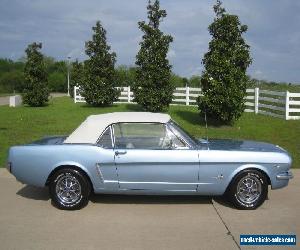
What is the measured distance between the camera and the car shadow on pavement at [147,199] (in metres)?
6.93

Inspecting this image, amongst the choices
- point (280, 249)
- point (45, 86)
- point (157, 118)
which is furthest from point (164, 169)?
point (45, 86)

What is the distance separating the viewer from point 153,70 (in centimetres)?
1931

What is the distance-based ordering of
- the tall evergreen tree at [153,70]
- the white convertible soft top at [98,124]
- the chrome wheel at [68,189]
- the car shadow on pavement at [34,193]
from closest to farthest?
the chrome wheel at [68,189], the white convertible soft top at [98,124], the car shadow on pavement at [34,193], the tall evergreen tree at [153,70]

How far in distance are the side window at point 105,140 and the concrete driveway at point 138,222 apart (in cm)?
94

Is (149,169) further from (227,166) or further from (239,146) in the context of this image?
(239,146)

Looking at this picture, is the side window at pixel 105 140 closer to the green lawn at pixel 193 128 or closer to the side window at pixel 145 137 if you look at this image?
the side window at pixel 145 137

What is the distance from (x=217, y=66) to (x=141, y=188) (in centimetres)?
960

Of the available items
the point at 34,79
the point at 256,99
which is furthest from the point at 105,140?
the point at 34,79

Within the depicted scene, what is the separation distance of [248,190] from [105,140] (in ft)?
7.42

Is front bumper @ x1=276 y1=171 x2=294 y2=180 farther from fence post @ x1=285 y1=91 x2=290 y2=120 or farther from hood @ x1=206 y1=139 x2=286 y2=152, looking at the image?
fence post @ x1=285 y1=91 x2=290 y2=120

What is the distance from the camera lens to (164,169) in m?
6.42

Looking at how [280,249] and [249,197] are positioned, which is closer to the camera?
[280,249]

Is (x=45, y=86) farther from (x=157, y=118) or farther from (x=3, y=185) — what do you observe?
(x=157, y=118)

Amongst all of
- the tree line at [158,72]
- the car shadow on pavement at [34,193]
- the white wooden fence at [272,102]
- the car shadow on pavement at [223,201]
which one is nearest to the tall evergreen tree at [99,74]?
the tree line at [158,72]
